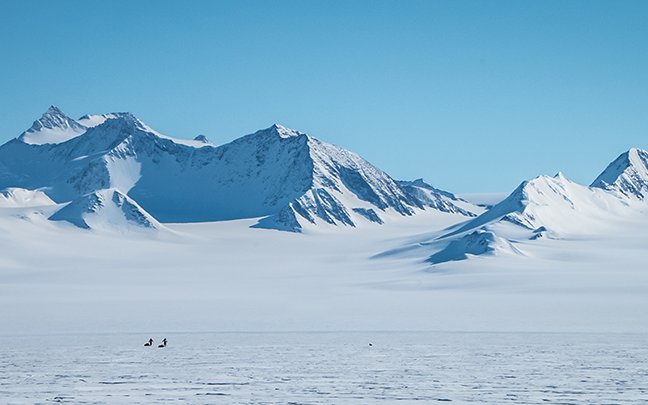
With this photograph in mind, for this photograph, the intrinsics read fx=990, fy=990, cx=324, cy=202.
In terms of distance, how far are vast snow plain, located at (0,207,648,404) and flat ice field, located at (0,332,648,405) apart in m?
0.11

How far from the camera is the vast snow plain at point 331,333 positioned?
108ft

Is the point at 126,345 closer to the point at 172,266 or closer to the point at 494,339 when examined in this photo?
the point at 494,339

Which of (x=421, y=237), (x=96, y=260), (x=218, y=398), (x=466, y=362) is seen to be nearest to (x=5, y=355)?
(x=218, y=398)

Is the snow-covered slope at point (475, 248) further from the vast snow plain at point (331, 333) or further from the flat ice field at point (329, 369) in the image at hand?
the flat ice field at point (329, 369)

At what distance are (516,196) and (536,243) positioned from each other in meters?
32.4

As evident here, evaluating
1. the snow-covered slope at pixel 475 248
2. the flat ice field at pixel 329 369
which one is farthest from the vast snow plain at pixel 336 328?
the snow-covered slope at pixel 475 248

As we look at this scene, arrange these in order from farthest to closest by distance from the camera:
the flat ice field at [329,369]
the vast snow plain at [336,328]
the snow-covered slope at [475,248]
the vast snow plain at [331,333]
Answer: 1. the snow-covered slope at [475,248]
2. the vast snow plain at [336,328]
3. the vast snow plain at [331,333]
4. the flat ice field at [329,369]

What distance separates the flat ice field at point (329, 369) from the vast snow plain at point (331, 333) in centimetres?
11

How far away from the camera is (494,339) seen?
51.8m

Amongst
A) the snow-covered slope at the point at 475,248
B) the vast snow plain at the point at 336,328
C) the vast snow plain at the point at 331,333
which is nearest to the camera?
the vast snow plain at the point at 331,333

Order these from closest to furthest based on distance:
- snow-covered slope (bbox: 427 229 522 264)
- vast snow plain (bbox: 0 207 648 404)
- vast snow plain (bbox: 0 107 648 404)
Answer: vast snow plain (bbox: 0 207 648 404), vast snow plain (bbox: 0 107 648 404), snow-covered slope (bbox: 427 229 522 264)

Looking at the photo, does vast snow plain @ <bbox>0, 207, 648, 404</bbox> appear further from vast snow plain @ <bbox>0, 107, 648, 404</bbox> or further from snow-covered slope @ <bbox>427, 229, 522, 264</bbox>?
Result: snow-covered slope @ <bbox>427, 229, 522, 264</bbox>

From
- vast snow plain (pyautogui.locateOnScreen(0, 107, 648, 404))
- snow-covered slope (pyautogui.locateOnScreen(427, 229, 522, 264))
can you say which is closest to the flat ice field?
vast snow plain (pyautogui.locateOnScreen(0, 107, 648, 404))

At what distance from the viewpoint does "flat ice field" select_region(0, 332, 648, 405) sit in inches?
1234
